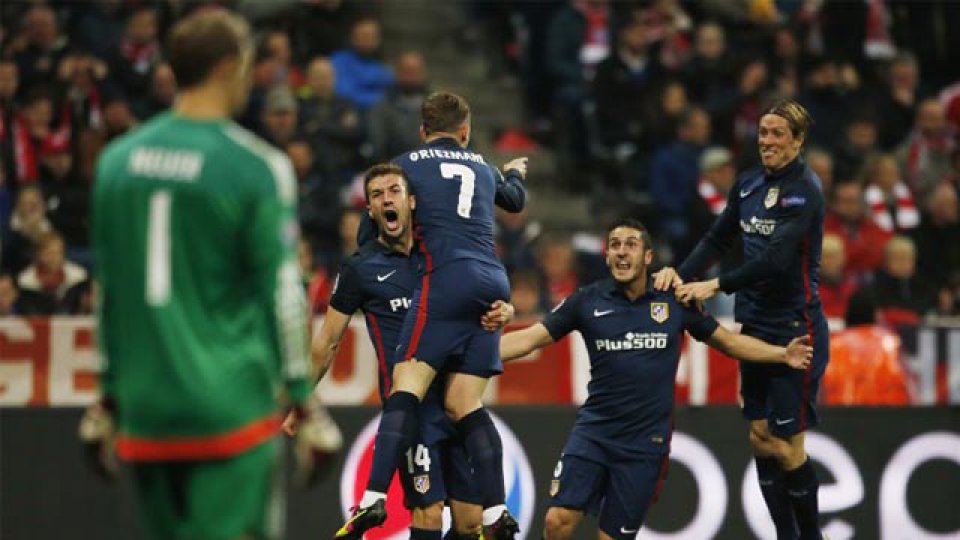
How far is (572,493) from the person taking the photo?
909cm

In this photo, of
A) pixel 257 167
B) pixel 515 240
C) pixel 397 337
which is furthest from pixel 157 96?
pixel 257 167

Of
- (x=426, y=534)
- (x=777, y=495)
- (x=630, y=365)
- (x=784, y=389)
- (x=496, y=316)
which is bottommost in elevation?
(x=426, y=534)

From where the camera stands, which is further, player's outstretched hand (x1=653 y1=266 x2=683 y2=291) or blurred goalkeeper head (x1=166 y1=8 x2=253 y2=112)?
player's outstretched hand (x1=653 y1=266 x2=683 y2=291)

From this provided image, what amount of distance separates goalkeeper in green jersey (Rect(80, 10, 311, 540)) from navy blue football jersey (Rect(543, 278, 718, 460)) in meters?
4.09

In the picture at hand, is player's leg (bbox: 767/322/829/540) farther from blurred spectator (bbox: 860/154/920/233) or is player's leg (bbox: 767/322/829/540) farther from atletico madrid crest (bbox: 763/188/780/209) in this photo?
blurred spectator (bbox: 860/154/920/233)

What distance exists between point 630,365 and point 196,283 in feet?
14.3

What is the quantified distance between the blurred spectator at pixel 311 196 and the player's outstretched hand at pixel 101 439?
8.25m

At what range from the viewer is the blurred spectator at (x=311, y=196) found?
1377cm

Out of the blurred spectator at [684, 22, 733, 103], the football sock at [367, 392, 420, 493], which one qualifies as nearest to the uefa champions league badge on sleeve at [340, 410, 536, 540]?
the football sock at [367, 392, 420, 493]

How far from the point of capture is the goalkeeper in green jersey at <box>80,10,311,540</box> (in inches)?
202

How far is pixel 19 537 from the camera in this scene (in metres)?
11.7

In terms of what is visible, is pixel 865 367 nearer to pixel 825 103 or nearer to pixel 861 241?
pixel 861 241

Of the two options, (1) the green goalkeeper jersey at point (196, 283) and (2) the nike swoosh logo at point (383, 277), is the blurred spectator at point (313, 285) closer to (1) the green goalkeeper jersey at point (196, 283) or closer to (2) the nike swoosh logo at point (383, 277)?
(2) the nike swoosh logo at point (383, 277)

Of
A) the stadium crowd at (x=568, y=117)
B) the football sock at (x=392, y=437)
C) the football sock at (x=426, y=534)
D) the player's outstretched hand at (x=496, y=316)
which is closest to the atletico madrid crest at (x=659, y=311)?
the player's outstretched hand at (x=496, y=316)
